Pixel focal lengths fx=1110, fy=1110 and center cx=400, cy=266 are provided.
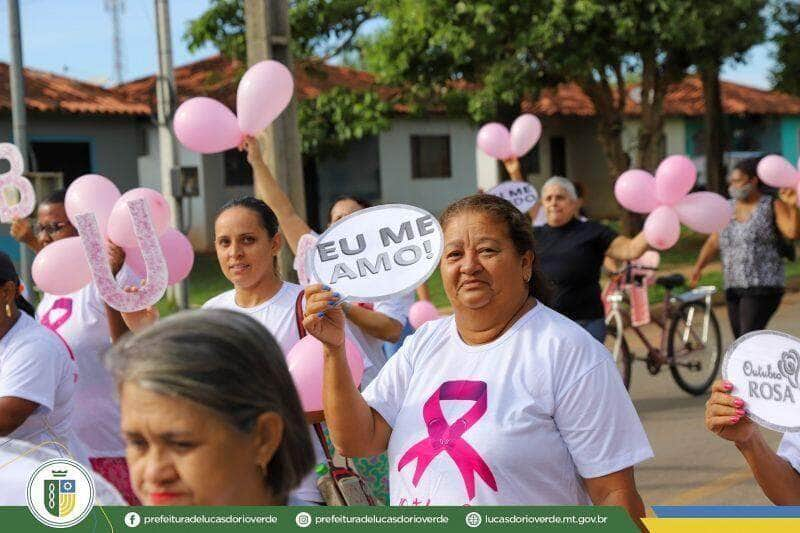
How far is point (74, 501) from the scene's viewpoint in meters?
1.61

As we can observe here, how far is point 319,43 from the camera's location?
18.6m

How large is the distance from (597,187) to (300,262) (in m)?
28.7

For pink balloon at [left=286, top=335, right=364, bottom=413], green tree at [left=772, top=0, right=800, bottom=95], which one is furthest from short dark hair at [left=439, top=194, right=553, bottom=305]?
green tree at [left=772, top=0, right=800, bottom=95]

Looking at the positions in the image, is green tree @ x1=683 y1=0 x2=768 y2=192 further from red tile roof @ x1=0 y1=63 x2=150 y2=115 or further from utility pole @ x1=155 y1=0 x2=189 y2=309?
red tile roof @ x1=0 y1=63 x2=150 y2=115

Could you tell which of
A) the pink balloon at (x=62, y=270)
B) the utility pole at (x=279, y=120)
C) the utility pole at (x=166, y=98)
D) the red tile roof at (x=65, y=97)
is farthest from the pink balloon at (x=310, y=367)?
the red tile roof at (x=65, y=97)

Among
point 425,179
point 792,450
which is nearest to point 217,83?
point 425,179

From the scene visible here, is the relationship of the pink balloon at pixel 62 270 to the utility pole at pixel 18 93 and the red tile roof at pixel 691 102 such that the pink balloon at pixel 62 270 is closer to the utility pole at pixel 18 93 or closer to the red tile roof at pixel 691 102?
the utility pole at pixel 18 93

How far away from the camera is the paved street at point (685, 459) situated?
5.84 m

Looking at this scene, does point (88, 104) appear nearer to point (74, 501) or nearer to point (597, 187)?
point (597, 187)

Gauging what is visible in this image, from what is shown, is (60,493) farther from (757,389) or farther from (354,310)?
(354,310)

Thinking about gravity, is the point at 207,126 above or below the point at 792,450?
above

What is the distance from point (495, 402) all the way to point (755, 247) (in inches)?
213

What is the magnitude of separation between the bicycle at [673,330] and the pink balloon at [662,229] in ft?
8.11

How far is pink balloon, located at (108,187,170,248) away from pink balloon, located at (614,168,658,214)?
312 centimetres
